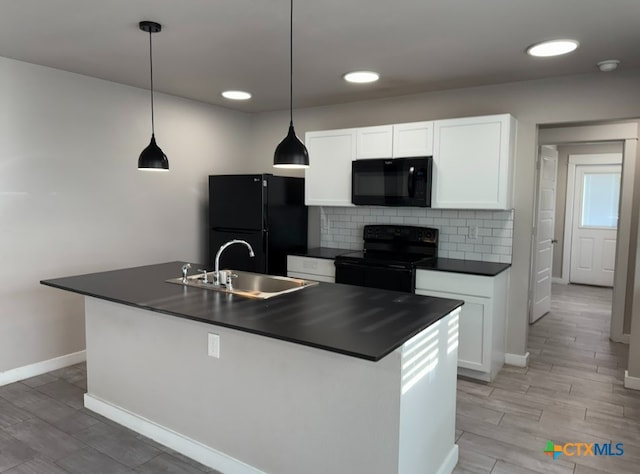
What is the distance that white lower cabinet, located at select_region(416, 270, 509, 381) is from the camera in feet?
11.1

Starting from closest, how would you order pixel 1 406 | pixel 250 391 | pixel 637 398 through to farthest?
pixel 250 391 → pixel 1 406 → pixel 637 398


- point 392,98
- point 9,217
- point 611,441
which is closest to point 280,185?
point 392,98

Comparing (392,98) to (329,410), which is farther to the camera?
(392,98)

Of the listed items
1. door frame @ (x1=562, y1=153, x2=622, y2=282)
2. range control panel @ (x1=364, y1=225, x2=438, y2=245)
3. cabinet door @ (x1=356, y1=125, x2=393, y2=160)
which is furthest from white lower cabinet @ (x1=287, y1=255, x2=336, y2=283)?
door frame @ (x1=562, y1=153, x2=622, y2=282)

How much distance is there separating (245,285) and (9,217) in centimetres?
183

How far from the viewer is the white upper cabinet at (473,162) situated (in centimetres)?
349

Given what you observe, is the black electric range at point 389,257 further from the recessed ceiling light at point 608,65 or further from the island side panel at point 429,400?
the recessed ceiling light at point 608,65

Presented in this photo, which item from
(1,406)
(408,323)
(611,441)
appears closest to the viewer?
(408,323)

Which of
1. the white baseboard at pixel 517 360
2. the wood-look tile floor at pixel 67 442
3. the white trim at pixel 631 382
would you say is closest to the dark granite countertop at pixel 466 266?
the white baseboard at pixel 517 360

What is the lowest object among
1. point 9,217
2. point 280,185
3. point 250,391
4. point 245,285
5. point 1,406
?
point 1,406

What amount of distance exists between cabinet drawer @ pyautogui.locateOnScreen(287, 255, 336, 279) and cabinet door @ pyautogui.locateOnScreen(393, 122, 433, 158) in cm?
114

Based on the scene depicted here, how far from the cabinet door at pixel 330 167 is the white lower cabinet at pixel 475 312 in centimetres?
116

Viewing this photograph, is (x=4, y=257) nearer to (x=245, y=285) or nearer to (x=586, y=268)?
(x=245, y=285)

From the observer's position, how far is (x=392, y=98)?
4.33 meters
